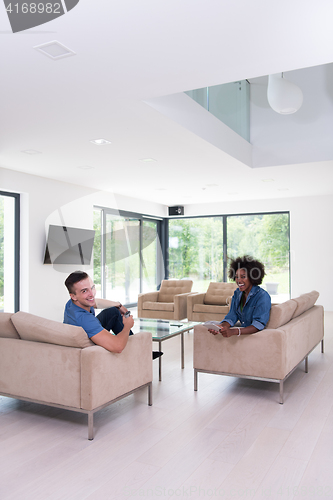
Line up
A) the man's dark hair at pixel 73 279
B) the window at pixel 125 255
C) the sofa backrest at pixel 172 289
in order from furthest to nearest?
the window at pixel 125 255, the sofa backrest at pixel 172 289, the man's dark hair at pixel 73 279

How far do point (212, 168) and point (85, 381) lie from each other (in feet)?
14.5

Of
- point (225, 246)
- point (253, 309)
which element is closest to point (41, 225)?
point (253, 309)

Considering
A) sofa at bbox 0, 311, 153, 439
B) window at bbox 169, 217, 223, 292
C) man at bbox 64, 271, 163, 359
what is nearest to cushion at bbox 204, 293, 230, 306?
window at bbox 169, 217, 223, 292

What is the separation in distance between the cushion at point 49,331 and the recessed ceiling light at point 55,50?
1.83 m

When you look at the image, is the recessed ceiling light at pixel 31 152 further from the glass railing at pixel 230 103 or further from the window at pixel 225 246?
the window at pixel 225 246

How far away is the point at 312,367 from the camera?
456 cm

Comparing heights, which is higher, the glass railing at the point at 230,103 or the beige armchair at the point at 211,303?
the glass railing at the point at 230,103

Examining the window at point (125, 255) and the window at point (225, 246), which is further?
the window at point (225, 246)

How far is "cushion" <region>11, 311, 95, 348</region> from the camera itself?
2812mm

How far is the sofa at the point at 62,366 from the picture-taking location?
2756mm

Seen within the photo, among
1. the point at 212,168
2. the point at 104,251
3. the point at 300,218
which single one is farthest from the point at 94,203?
the point at 300,218

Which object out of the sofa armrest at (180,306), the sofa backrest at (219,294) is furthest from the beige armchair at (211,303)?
the sofa armrest at (180,306)

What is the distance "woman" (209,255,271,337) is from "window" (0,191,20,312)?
13.4ft

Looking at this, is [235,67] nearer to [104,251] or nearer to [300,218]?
[104,251]
